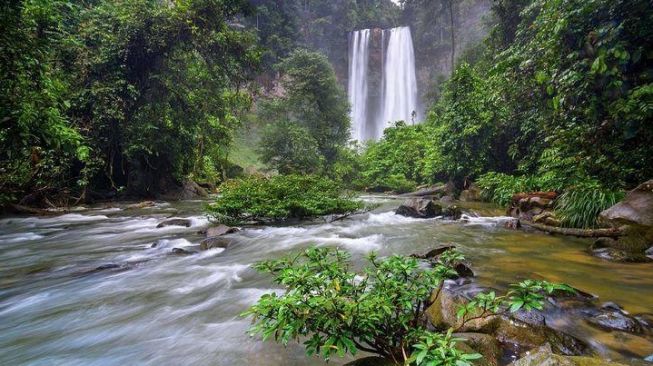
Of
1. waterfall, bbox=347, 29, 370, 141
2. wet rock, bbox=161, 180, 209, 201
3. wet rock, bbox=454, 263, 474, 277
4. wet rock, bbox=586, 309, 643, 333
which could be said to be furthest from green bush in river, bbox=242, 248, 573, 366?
waterfall, bbox=347, 29, 370, 141

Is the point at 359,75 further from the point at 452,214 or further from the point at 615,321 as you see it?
the point at 615,321

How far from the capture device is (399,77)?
46031 millimetres

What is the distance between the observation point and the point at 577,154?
6.71 m

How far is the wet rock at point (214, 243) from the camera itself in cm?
700

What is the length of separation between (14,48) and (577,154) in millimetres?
9065

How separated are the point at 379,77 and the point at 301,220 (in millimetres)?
40779

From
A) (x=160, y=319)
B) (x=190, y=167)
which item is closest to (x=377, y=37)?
(x=190, y=167)

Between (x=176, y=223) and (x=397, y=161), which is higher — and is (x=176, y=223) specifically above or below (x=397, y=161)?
below

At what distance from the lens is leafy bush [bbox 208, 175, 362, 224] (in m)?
8.89

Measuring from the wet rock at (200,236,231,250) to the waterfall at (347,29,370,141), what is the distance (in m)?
39.0

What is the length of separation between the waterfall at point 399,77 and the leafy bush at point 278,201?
116 feet

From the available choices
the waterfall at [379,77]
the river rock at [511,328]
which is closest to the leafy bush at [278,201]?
the river rock at [511,328]

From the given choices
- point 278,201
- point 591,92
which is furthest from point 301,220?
point 591,92

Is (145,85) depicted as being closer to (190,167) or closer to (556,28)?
(190,167)
